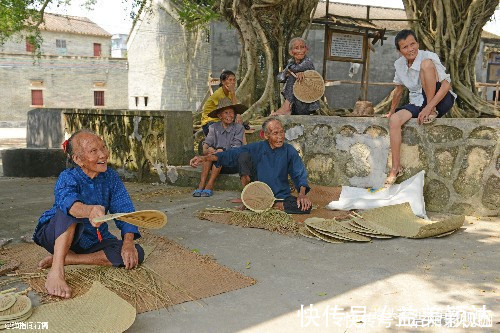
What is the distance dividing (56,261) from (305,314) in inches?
53.9

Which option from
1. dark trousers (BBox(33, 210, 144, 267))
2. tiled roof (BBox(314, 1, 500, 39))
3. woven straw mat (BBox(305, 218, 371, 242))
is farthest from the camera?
tiled roof (BBox(314, 1, 500, 39))

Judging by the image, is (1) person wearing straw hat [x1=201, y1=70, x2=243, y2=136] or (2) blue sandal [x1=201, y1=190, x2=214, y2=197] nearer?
(2) blue sandal [x1=201, y1=190, x2=214, y2=197]

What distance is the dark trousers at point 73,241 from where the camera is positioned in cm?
275

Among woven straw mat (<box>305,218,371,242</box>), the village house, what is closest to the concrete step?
woven straw mat (<box>305,218,371,242</box>)

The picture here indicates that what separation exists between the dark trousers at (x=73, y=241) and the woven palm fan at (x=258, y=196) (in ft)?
4.98

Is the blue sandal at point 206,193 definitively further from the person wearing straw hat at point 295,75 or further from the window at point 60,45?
the window at point 60,45

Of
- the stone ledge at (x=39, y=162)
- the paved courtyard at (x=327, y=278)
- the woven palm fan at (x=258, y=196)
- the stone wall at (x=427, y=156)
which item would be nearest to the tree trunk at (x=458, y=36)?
the stone wall at (x=427, y=156)

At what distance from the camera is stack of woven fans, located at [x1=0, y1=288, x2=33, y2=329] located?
86.4 inches

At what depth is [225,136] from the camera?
19.1ft

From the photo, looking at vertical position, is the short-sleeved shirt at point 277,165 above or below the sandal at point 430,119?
below

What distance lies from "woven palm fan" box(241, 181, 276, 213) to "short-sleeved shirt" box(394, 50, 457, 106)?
1.82 m

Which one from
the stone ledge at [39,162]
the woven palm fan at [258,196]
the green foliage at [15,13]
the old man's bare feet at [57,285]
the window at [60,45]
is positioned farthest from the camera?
the window at [60,45]

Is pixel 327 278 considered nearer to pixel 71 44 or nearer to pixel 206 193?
pixel 206 193

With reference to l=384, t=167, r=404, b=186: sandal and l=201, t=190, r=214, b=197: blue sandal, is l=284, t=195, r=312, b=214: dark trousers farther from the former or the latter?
l=201, t=190, r=214, b=197: blue sandal
